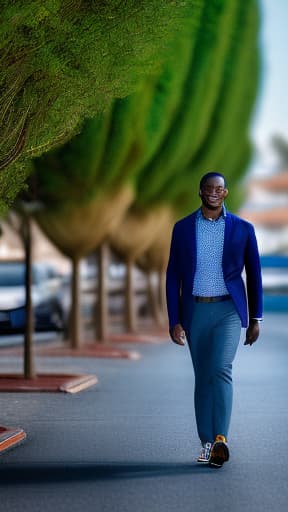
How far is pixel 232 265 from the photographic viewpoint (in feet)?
33.3

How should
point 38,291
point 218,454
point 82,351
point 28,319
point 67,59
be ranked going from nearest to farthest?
point 218,454 → point 67,59 → point 28,319 → point 82,351 → point 38,291

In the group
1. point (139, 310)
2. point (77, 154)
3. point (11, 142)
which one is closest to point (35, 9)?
point (11, 142)

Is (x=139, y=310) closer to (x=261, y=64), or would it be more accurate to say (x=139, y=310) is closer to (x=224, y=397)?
(x=261, y=64)

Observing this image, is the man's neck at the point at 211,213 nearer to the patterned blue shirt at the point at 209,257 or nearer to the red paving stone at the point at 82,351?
the patterned blue shirt at the point at 209,257

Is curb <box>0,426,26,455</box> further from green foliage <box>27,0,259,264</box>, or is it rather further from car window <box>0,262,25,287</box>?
car window <box>0,262,25,287</box>

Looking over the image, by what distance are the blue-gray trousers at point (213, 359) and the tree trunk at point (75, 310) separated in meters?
14.3

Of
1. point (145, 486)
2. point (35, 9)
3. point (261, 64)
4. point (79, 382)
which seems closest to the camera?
point (145, 486)

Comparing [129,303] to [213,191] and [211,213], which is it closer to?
[211,213]

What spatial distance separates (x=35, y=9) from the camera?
9656mm

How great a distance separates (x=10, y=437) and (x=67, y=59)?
122 inches

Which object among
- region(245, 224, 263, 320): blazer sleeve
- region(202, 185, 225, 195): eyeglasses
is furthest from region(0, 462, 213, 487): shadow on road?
region(202, 185, 225, 195): eyeglasses

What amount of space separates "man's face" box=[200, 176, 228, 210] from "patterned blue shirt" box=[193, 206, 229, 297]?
17cm

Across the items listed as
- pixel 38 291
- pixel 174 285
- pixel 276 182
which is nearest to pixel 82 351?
pixel 38 291

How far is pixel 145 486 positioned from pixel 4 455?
1920 millimetres
